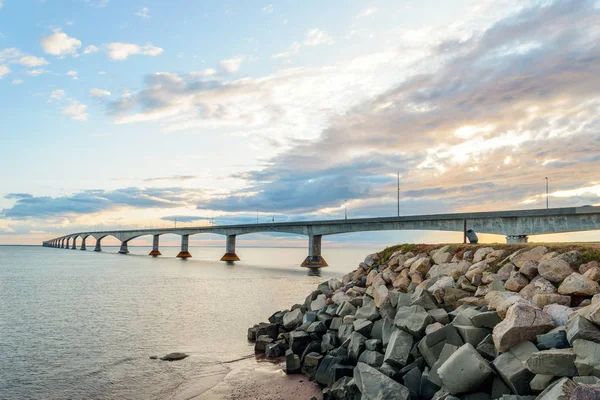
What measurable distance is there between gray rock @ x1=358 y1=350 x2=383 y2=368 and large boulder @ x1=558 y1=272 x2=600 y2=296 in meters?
4.97

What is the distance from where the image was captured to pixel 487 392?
8.27 metres

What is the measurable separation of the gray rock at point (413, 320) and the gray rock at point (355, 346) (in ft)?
5.18

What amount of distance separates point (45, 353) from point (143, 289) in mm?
25746

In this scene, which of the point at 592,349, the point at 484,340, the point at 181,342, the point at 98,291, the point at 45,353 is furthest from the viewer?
the point at 98,291

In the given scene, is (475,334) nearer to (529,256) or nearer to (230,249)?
(529,256)

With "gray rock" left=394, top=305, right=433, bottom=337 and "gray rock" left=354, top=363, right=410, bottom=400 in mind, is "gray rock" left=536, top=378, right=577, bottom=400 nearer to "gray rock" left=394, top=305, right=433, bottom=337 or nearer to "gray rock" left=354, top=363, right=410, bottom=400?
"gray rock" left=354, top=363, right=410, bottom=400

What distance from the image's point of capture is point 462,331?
991cm

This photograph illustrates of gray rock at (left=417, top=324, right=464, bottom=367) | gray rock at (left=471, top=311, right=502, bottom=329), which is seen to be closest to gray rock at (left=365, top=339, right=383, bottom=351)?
gray rock at (left=417, top=324, right=464, bottom=367)

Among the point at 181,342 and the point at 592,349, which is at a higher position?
the point at 592,349

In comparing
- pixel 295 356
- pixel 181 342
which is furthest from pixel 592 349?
pixel 181 342

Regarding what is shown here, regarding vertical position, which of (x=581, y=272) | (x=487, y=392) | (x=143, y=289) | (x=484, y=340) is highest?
(x=581, y=272)

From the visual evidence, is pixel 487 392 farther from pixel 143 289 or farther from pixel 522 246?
pixel 143 289

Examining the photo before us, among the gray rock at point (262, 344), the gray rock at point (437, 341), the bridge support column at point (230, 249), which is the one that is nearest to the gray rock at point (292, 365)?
the gray rock at point (262, 344)

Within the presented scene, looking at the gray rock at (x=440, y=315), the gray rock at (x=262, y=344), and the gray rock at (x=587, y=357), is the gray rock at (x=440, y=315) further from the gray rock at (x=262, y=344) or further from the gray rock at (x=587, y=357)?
the gray rock at (x=262, y=344)
